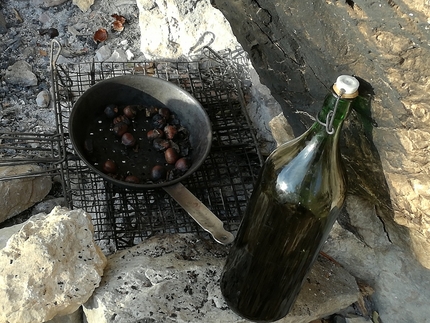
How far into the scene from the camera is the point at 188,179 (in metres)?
2.14

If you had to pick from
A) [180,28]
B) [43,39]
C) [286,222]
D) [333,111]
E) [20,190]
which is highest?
[333,111]

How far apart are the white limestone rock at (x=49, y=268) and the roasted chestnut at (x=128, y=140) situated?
1.86ft

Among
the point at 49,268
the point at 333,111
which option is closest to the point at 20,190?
the point at 49,268

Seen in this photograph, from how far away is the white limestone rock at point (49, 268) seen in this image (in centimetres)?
143

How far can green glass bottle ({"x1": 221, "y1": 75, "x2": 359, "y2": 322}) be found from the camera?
4.42 ft

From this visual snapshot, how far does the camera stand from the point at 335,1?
1200mm

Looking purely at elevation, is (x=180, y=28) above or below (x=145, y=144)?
above

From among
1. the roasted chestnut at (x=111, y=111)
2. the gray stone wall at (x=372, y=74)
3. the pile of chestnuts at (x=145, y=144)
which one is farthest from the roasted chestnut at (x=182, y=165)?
the gray stone wall at (x=372, y=74)

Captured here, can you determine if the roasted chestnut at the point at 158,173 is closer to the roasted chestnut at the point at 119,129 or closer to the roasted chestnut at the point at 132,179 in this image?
the roasted chestnut at the point at 132,179

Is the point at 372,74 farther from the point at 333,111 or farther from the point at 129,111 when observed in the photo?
the point at 129,111

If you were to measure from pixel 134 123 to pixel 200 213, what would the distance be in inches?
21.9

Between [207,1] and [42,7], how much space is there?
2.92 ft

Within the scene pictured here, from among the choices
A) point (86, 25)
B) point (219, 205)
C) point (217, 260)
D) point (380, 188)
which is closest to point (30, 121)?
point (86, 25)

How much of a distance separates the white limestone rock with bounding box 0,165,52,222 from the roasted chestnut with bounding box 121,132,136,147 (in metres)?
0.34
